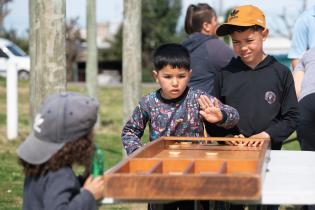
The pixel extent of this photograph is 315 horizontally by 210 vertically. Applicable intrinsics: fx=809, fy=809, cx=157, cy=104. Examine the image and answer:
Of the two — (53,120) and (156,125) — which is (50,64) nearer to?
A: (156,125)

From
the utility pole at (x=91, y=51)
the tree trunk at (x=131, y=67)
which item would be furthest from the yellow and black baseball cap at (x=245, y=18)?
the utility pole at (x=91, y=51)

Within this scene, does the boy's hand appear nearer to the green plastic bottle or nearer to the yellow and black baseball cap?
the green plastic bottle

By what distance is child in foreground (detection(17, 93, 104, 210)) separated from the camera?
11.1 feet

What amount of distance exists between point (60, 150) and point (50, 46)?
7.22 ft

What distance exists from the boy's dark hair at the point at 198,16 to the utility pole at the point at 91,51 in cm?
738

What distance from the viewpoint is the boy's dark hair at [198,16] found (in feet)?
23.3

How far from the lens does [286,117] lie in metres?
5.09

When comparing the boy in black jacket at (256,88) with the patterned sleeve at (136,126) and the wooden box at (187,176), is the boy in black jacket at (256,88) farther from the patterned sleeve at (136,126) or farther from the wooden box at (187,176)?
the wooden box at (187,176)

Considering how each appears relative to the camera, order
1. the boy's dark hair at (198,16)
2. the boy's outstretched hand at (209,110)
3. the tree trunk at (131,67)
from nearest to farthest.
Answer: the boy's outstretched hand at (209,110) → the boy's dark hair at (198,16) → the tree trunk at (131,67)

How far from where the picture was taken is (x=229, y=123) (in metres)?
4.67

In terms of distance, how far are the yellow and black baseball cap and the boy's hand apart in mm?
1881

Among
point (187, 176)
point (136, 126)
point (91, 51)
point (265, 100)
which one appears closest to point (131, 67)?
point (265, 100)

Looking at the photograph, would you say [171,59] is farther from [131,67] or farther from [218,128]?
[131,67]

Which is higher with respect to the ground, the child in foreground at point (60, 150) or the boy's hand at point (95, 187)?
the child in foreground at point (60, 150)
